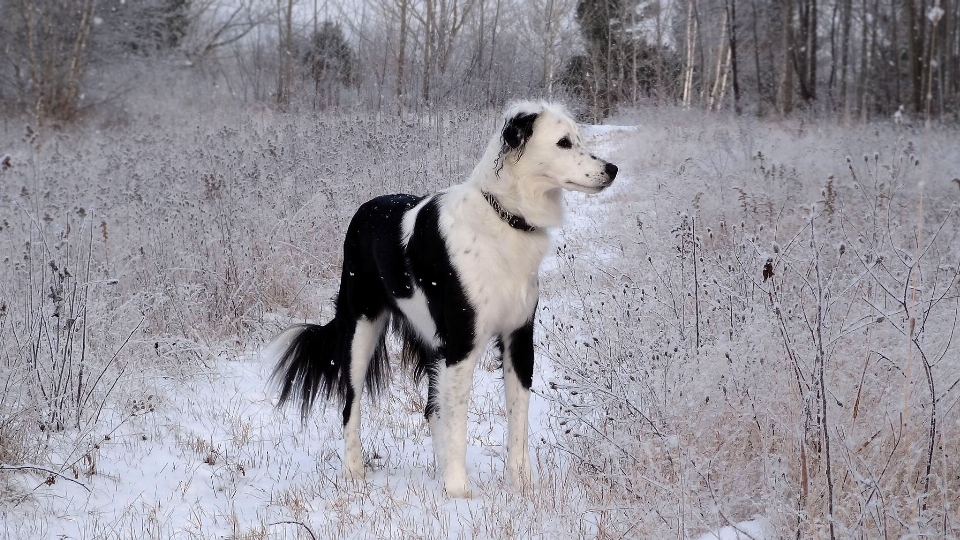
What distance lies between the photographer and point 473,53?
31.7 ft

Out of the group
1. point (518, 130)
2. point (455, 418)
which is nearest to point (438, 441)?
point (455, 418)

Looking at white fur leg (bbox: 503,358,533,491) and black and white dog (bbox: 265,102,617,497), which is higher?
black and white dog (bbox: 265,102,617,497)

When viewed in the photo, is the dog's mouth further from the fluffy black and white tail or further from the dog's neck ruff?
the fluffy black and white tail

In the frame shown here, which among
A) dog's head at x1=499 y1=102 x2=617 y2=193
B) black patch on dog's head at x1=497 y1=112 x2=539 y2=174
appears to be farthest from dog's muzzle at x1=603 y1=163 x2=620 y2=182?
black patch on dog's head at x1=497 y1=112 x2=539 y2=174

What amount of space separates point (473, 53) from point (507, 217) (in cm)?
712

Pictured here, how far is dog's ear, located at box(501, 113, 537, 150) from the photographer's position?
9.76ft

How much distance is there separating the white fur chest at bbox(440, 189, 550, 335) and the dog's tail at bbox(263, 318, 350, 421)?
3.27 ft

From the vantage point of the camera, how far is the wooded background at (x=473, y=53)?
9875 millimetres

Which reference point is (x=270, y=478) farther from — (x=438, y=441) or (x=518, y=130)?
(x=518, y=130)

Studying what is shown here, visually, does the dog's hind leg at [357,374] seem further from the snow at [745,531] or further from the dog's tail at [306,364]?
the snow at [745,531]

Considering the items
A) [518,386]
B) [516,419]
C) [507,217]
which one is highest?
[507,217]

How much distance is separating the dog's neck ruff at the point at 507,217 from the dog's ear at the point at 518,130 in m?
0.22

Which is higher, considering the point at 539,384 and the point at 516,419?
the point at 516,419

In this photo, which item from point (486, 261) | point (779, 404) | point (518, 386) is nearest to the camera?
point (779, 404)
